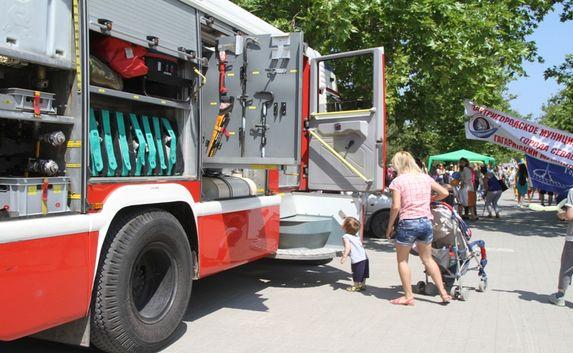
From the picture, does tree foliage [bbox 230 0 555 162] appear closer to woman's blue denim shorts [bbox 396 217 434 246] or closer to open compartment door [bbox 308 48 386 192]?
open compartment door [bbox 308 48 386 192]

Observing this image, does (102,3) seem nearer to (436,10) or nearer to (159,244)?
(159,244)

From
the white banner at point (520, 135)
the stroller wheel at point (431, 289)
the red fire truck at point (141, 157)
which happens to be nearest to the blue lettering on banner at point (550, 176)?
the white banner at point (520, 135)

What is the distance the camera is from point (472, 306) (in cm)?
639

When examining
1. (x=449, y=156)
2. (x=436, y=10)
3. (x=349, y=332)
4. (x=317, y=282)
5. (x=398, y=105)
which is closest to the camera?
(x=349, y=332)

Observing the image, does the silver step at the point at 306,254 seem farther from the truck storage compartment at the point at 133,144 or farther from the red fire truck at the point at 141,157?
the truck storage compartment at the point at 133,144

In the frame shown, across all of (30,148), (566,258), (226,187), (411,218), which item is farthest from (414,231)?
(30,148)

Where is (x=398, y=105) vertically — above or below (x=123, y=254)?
above

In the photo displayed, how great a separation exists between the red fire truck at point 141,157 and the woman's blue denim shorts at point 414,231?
36.3 inches

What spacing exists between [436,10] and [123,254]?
824 cm

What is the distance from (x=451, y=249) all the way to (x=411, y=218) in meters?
0.92

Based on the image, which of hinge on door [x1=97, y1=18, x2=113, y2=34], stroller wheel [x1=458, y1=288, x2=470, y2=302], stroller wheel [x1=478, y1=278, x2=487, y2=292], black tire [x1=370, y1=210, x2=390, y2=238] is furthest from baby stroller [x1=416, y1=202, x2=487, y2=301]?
black tire [x1=370, y1=210, x2=390, y2=238]

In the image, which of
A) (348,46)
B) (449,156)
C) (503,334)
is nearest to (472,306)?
(503,334)

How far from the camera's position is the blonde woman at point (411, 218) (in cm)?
618

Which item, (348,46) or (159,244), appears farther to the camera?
(348,46)
